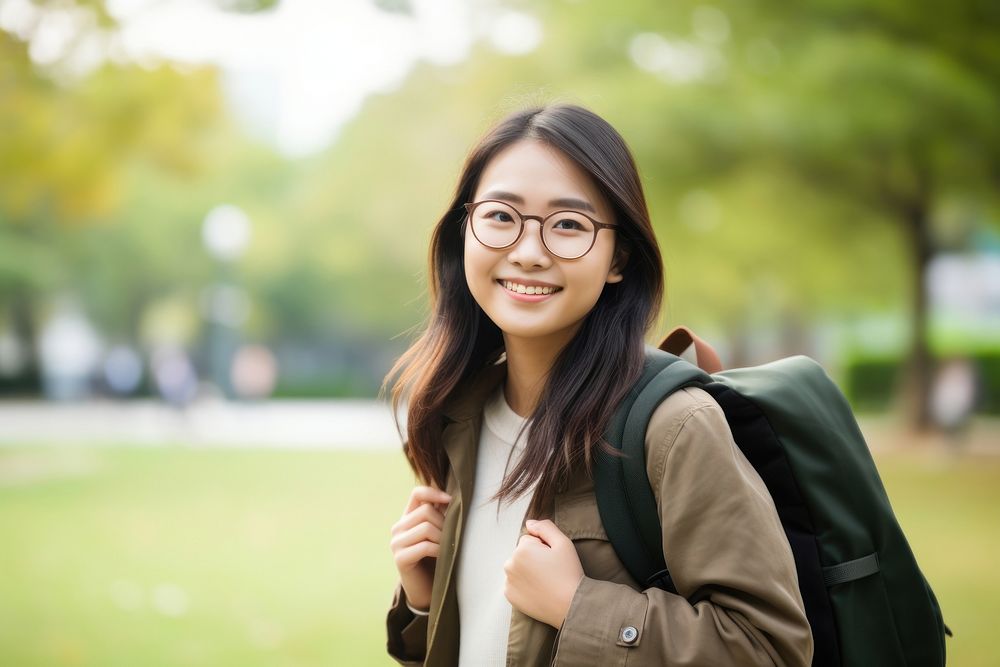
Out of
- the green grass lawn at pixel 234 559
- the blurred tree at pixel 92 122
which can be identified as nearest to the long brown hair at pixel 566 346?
the green grass lawn at pixel 234 559

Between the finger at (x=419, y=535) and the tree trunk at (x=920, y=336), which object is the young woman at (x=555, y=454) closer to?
the finger at (x=419, y=535)

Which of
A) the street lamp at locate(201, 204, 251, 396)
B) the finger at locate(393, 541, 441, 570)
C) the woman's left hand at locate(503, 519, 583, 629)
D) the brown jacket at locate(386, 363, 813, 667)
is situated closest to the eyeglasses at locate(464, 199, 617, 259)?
the brown jacket at locate(386, 363, 813, 667)

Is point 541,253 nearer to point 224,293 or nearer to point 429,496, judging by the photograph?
point 429,496

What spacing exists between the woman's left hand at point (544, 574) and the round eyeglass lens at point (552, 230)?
0.53 m

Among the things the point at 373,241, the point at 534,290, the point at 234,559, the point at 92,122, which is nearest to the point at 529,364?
the point at 534,290

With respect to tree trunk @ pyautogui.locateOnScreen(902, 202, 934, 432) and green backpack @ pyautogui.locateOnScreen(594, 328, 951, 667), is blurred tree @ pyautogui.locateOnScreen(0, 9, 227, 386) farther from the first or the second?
tree trunk @ pyautogui.locateOnScreen(902, 202, 934, 432)

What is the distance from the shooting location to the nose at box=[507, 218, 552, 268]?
6.43 ft

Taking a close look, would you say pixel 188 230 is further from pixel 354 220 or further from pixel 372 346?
pixel 372 346

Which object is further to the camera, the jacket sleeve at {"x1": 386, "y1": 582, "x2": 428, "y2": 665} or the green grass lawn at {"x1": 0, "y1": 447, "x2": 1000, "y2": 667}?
the green grass lawn at {"x1": 0, "y1": 447, "x2": 1000, "y2": 667}

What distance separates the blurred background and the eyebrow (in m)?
0.29

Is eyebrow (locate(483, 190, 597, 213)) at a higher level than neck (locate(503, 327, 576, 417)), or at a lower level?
higher

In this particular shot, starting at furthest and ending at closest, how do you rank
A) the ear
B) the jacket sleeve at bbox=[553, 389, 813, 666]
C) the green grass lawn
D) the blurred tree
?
the blurred tree
the green grass lawn
the ear
the jacket sleeve at bbox=[553, 389, 813, 666]

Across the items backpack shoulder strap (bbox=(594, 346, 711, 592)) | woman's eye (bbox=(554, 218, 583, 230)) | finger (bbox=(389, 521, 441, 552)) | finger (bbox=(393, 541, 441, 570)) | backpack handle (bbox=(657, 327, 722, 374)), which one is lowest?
finger (bbox=(393, 541, 441, 570))

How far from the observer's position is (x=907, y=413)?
17.3 metres
